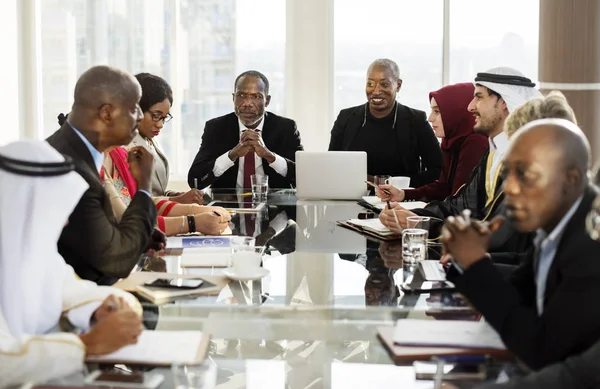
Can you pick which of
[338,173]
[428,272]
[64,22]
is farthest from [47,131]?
[428,272]

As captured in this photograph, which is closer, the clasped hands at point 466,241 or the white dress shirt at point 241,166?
the clasped hands at point 466,241

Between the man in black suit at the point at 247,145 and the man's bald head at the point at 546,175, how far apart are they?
315 cm

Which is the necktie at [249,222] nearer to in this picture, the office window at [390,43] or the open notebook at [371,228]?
the open notebook at [371,228]

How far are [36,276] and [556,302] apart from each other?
1.09 meters

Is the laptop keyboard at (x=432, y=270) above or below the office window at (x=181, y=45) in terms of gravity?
below

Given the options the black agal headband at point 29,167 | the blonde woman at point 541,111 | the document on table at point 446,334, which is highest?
the blonde woman at point 541,111

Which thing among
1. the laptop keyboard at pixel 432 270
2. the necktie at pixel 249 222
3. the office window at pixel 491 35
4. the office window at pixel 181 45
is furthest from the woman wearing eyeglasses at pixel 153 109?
the office window at pixel 491 35

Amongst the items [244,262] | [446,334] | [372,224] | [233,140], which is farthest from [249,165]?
[446,334]

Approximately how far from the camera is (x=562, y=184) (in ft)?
5.47

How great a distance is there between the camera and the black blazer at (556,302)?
1572 millimetres

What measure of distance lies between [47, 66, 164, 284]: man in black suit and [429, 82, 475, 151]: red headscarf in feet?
8.09

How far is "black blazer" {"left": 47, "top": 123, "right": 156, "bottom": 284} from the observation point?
7.14 feet

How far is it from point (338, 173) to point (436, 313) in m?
2.42

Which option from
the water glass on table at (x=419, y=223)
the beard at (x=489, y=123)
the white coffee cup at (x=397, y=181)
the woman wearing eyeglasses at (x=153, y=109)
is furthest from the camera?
the white coffee cup at (x=397, y=181)
